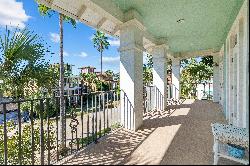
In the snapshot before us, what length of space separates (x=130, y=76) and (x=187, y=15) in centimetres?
209

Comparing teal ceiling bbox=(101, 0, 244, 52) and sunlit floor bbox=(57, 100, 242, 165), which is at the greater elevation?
teal ceiling bbox=(101, 0, 244, 52)

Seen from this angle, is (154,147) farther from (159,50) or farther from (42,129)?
(159,50)

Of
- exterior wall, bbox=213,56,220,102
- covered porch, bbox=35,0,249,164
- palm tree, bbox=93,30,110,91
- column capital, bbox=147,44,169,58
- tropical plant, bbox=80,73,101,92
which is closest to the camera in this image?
covered porch, bbox=35,0,249,164

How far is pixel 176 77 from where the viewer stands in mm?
13242

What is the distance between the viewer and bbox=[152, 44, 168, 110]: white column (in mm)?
8852

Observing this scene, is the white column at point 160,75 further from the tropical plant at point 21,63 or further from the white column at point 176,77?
the tropical plant at point 21,63

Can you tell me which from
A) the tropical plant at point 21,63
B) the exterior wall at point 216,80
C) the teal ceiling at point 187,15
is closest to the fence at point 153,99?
the teal ceiling at point 187,15

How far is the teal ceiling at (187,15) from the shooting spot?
4805 millimetres

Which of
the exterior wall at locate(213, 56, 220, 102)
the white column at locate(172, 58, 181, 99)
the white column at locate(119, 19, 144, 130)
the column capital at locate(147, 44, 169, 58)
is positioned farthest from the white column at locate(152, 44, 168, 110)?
the exterior wall at locate(213, 56, 220, 102)

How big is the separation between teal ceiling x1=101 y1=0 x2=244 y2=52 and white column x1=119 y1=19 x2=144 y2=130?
570 millimetres

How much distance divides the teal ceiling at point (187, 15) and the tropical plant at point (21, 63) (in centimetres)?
176

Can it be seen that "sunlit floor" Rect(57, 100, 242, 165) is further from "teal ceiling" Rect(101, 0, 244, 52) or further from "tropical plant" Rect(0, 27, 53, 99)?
"teal ceiling" Rect(101, 0, 244, 52)

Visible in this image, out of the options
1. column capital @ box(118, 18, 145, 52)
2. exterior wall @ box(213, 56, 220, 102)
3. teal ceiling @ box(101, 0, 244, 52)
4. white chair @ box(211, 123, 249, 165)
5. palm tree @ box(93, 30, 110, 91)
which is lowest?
white chair @ box(211, 123, 249, 165)

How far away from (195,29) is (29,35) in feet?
17.1
